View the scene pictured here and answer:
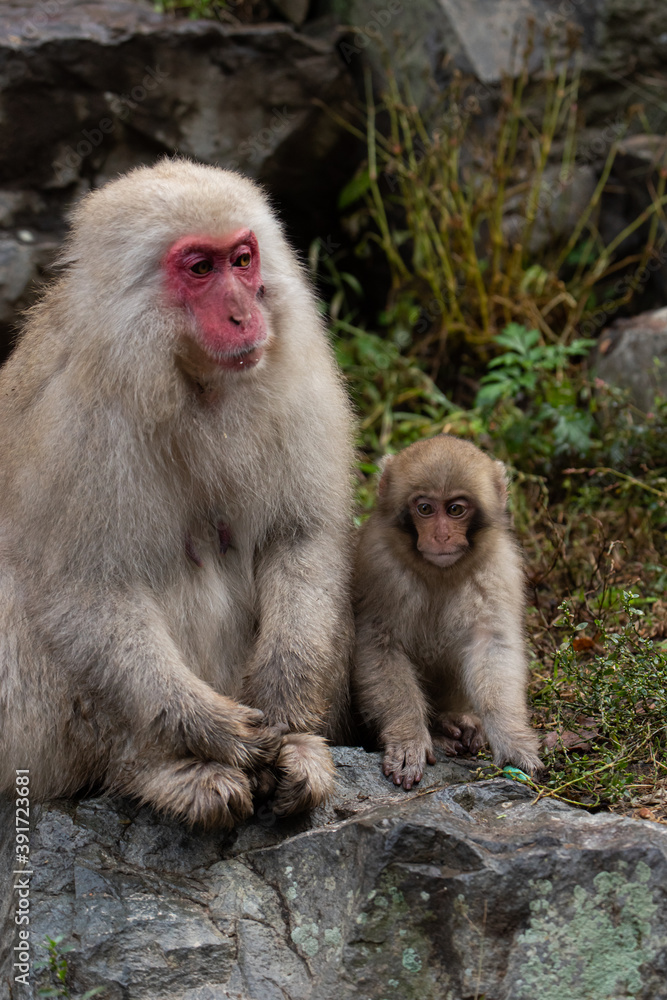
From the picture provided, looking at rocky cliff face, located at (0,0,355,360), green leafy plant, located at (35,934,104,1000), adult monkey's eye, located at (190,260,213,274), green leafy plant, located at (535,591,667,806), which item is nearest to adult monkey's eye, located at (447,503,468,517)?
green leafy plant, located at (535,591,667,806)

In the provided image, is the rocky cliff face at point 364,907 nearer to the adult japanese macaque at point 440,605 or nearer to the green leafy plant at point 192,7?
the adult japanese macaque at point 440,605

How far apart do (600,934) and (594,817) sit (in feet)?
1.52

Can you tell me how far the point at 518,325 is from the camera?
7941 mm

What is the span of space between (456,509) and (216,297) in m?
1.44

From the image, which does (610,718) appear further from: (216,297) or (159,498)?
(216,297)

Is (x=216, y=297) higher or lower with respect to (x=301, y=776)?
higher

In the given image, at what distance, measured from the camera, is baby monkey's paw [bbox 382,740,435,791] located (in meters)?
4.00

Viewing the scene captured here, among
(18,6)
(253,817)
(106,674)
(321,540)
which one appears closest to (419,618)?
(321,540)

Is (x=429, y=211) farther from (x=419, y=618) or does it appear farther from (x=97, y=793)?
(x=97, y=793)

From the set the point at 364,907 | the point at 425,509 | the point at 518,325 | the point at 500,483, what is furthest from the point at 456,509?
the point at 518,325

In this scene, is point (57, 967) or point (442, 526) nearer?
point (57, 967)

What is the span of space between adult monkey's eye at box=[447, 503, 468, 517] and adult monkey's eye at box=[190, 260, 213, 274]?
58.0 inches

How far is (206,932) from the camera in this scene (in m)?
3.46

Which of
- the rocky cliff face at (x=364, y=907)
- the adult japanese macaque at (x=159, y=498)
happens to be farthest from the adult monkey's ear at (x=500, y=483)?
the rocky cliff face at (x=364, y=907)
